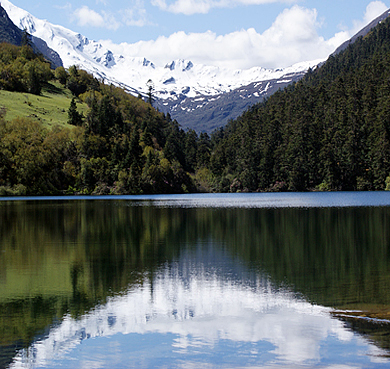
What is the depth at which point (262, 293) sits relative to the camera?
18922 mm

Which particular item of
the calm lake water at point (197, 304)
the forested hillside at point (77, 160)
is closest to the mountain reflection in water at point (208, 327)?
the calm lake water at point (197, 304)

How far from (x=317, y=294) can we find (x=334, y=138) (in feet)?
574

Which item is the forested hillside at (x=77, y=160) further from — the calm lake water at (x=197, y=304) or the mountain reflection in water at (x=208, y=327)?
the mountain reflection in water at (x=208, y=327)

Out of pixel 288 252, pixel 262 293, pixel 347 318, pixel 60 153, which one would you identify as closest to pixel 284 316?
pixel 347 318

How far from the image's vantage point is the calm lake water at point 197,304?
12.7m

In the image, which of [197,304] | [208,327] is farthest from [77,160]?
[208,327]

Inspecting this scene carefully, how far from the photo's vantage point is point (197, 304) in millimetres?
17516

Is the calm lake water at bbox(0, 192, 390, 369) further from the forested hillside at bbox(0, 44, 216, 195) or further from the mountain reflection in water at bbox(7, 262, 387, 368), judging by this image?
the forested hillside at bbox(0, 44, 216, 195)

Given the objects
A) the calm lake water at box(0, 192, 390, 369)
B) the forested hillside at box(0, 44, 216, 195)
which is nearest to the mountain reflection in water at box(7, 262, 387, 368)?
the calm lake water at box(0, 192, 390, 369)

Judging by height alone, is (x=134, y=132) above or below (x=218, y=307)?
above

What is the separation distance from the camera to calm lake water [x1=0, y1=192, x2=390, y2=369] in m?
12.7

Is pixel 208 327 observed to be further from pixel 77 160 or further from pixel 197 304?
pixel 77 160

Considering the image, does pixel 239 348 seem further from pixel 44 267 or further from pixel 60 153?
pixel 60 153

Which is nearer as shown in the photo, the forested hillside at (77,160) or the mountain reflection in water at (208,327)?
the mountain reflection in water at (208,327)
